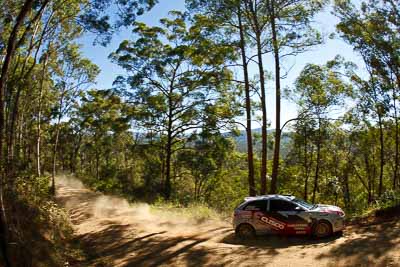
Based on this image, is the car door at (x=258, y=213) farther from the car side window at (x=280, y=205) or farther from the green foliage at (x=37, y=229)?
the green foliage at (x=37, y=229)

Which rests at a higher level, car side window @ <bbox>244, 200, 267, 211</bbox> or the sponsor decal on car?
car side window @ <bbox>244, 200, 267, 211</bbox>

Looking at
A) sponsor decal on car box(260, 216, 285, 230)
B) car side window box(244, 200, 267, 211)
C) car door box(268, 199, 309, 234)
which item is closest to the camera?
car door box(268, 199, 309, 234)

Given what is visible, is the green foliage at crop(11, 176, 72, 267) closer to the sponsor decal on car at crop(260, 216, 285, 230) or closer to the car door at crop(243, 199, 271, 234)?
the car door at crop(243, 199, 271, 234)

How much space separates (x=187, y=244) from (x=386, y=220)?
7.28 metres

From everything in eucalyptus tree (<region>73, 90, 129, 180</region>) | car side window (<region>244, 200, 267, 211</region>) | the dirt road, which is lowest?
the dirt road

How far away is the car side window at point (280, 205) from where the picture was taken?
1374 centimetres

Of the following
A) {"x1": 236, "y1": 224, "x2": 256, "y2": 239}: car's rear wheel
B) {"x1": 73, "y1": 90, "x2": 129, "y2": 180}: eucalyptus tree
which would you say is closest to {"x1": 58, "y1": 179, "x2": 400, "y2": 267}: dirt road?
{"x1": 236, "y1": 224, "x2": 256, "y2": 239}: car's rear wheel

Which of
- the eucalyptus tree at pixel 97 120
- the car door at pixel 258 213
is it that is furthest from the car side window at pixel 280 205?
the eucalyptus tree at pixel 97 120

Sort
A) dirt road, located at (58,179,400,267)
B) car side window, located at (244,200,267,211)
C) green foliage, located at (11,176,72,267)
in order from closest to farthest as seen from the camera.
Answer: green foliage, located at (11,176,72,267)
dirt road, located at (58,179,400,267)
car side window, located at (244,200,267,211)

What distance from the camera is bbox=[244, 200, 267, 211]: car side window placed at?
14117mm

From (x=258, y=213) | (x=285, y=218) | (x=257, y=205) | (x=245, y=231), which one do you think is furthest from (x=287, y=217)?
(x=245, y=231)

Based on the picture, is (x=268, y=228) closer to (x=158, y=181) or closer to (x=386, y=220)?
(x=386, y=220)

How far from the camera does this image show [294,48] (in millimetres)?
17984

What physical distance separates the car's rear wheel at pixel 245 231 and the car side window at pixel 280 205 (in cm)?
106
